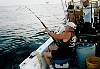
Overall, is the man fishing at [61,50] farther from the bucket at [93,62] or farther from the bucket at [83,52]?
the bucket at [93,62]

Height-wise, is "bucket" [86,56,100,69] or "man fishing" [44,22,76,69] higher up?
"man fishing" [44,22,76,69]

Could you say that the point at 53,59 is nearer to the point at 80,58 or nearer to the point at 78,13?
the point at 80,58

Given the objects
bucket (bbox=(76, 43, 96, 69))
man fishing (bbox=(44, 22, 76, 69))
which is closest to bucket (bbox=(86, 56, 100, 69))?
bucket (bbox=(76, 43, 96, 69))

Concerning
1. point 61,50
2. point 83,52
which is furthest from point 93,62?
point 61,50

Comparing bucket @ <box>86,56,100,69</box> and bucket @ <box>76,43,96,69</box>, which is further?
bucket @ <box>76,43,96,69</box>

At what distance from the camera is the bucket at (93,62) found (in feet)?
15.1

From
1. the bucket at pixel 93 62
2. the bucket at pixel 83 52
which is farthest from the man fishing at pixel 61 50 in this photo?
the bucket at pixel 93 62

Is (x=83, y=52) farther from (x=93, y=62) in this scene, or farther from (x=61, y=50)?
(x=61, y=50)

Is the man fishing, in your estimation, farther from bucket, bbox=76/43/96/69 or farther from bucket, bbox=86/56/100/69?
bucket, bbox=86/56/100/69

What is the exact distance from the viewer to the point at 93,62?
481 centimetres

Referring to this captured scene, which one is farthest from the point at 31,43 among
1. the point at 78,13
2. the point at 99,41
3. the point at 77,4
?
the point at 99,41

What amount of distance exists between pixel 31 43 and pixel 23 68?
39.0ft

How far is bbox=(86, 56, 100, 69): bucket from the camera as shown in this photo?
181 inches

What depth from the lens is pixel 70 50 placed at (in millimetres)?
5293
